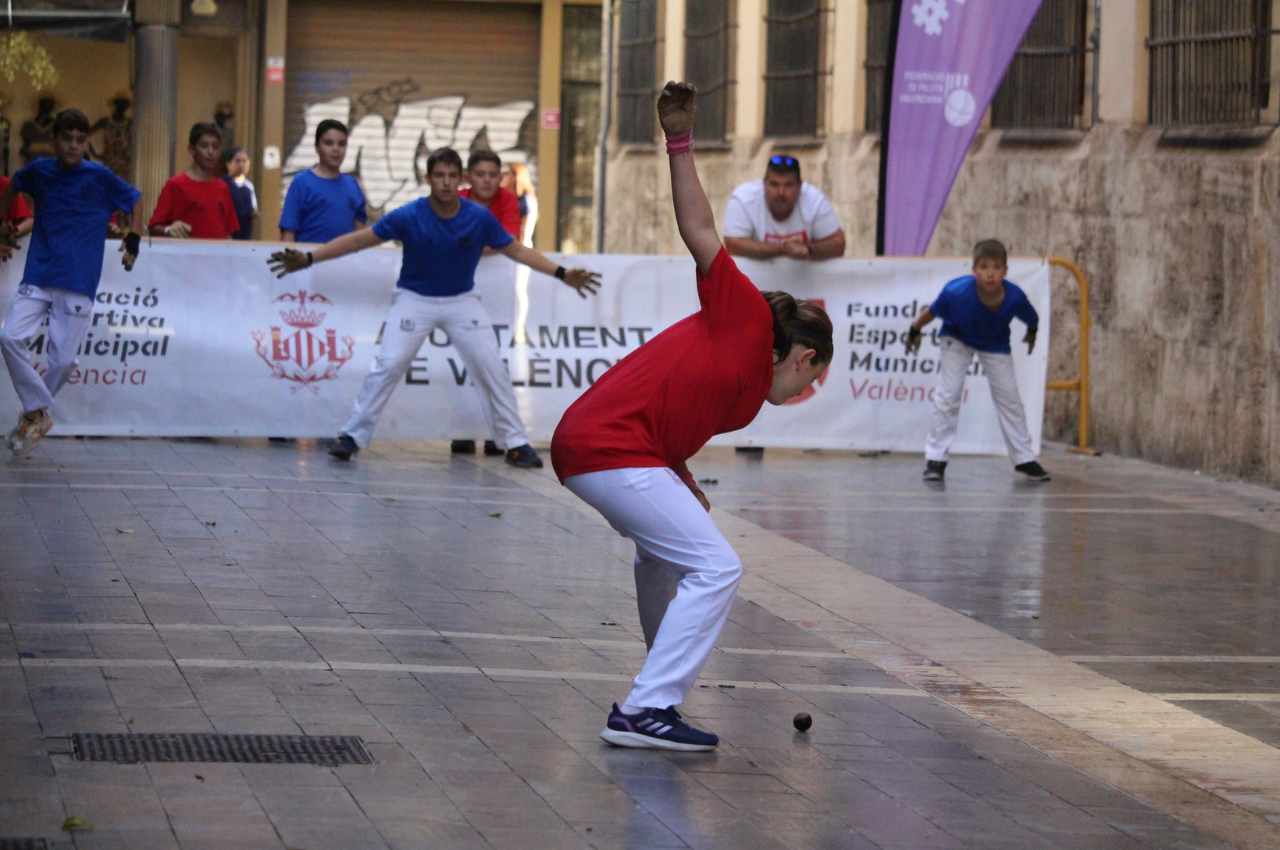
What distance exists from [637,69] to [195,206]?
13.4m

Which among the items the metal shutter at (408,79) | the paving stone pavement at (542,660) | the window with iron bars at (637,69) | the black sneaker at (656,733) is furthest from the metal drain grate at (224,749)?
the metal shutter at (408,79)

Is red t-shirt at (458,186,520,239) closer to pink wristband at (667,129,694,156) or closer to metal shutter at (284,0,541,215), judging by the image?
pink wristband at (667,129,694,156)

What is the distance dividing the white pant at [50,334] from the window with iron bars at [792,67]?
1062 centimetres

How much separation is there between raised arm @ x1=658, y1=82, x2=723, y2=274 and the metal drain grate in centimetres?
158

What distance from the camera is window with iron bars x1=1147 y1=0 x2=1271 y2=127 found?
499 inches

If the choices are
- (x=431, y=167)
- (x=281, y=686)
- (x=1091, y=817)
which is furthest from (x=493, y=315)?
(x=1091, y=817)

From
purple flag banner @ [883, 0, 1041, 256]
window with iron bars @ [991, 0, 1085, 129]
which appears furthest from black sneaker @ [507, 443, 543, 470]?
window with iron bars @ [991, 0, 1085, 129]

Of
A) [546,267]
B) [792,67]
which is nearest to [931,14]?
[546,267]

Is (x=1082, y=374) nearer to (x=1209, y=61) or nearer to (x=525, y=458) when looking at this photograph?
(x=1209, y=61)

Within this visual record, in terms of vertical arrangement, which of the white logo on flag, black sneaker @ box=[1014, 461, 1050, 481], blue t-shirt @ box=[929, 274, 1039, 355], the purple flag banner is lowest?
black sneaker @ box=[1014, 461, 1050, 481]

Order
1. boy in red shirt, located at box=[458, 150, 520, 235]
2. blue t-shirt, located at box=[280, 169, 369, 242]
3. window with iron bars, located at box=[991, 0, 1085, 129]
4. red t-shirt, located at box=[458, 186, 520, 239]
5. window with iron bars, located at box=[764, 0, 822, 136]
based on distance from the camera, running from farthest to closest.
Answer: window with iron bars, located at box=[764, 0, 822, 136], window with iron bars, located at box=[991, 0, 1085, 129], red t-shirt, located at box=[458, 186, 520, 239], boy in red shirt, located at box=[458, 150, 520, 235], blue t-shirt, located at box=[280, 169, 369, 242]

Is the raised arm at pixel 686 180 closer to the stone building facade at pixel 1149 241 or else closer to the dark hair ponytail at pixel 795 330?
the dark hair ponytail at pixel 795 330

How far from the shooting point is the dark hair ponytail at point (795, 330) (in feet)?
17.3

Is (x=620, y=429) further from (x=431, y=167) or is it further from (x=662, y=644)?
(x=431, y=167)
